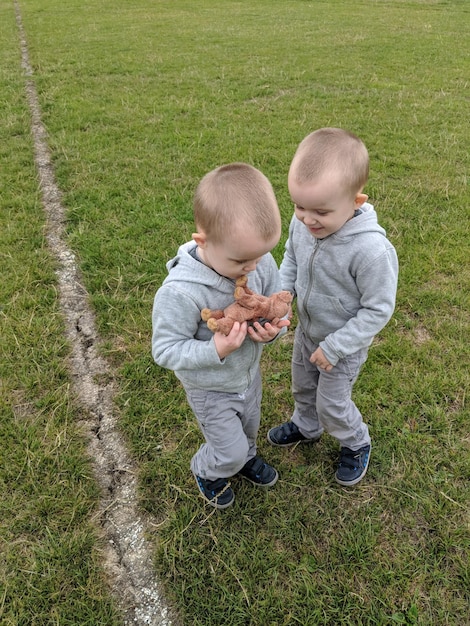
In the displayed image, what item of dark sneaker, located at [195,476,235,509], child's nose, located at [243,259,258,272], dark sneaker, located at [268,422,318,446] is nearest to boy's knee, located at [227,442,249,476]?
dark sneaker, located at [195,476,235,509]

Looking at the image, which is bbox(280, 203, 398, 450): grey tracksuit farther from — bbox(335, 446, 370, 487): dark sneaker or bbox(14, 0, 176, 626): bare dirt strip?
bbox(14, 0, 176, 626): bare dirt strip

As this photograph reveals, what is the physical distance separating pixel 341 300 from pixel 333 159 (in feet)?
2.34

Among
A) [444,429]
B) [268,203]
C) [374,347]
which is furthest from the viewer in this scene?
[374,347]

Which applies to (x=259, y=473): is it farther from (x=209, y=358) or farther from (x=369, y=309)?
(x=369, y=309)

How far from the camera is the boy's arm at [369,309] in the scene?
2186 millimetres

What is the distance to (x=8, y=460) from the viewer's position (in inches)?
117

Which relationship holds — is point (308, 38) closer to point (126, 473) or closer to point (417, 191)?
point (417, 191)

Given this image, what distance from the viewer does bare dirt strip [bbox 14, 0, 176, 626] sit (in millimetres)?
2414

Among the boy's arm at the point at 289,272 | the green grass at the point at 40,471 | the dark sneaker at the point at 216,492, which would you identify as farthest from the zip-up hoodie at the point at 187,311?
the green grass at the point at 40,471

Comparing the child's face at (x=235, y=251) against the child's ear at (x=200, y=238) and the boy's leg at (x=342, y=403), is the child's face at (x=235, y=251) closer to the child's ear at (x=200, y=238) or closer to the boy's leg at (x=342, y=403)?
the child's ear at (x=200, y=238)

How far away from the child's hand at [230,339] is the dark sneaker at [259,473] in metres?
1.10

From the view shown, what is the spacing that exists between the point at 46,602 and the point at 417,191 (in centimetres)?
555

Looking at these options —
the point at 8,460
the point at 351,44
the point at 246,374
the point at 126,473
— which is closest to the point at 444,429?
the point at 246,374

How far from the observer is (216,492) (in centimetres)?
275
